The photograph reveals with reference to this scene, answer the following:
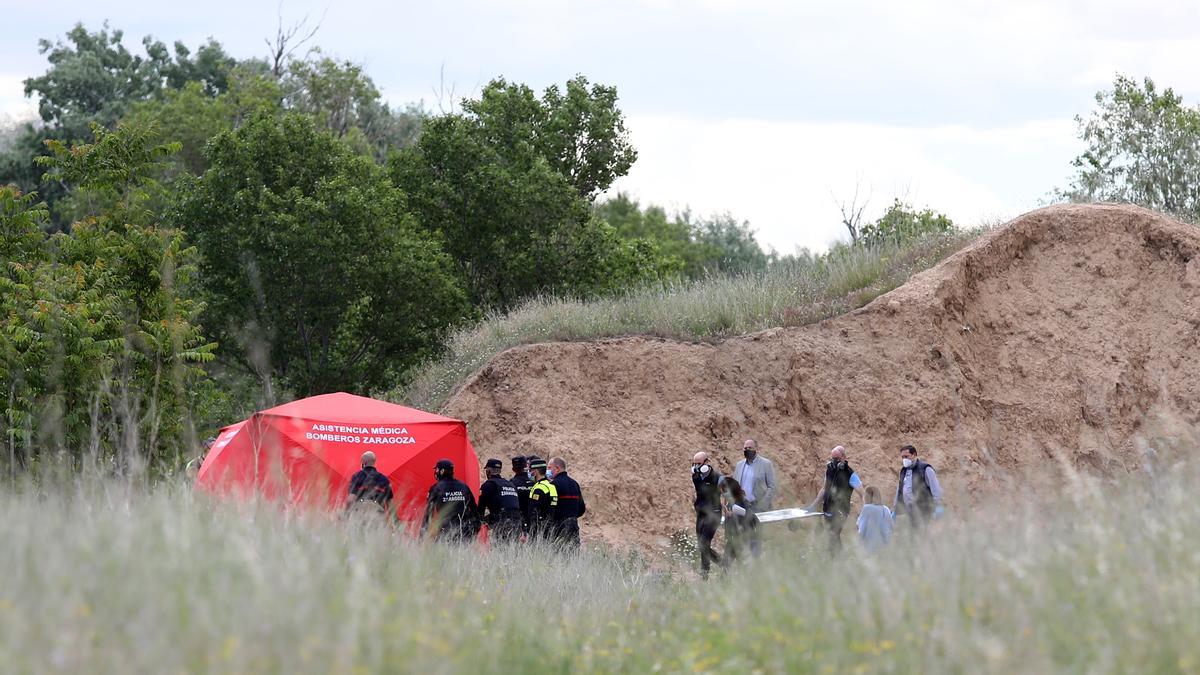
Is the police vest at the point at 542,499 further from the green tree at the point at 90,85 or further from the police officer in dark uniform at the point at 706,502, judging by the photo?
the green tree at the point at 90,85

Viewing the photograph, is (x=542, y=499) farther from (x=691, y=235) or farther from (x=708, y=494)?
(x=691, y=235)

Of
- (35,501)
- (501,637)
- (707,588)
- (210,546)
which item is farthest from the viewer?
(707,588)

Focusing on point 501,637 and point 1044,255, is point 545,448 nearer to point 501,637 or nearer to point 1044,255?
point 1044,255

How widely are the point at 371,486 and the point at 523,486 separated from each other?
3.03 metres

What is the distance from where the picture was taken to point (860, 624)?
809cm

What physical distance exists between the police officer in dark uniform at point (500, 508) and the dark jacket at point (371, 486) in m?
1.84

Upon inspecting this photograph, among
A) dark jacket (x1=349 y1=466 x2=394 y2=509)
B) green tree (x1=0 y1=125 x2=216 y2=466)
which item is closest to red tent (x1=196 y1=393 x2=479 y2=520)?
green tree (x1=0 y1=125 x2=216 y2=466)

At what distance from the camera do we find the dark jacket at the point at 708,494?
Answer: 1617cm

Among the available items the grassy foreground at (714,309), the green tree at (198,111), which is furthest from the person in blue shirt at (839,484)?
the green tree at (198,111)

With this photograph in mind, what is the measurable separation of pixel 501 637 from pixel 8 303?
491 inches

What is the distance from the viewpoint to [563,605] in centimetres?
1102

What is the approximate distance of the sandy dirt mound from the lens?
21594mm

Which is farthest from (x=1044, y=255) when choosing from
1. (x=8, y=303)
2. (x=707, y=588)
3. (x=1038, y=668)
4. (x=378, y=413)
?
(x=1038, y=668)

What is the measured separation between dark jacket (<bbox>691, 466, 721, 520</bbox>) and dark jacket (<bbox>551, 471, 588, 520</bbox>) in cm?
155
